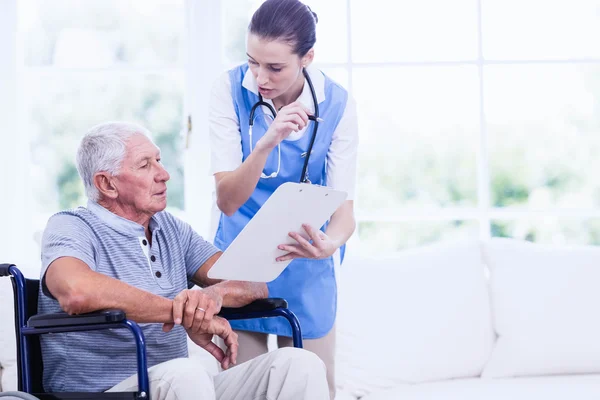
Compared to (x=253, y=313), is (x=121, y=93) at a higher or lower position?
higher

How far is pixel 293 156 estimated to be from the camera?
6.15ft

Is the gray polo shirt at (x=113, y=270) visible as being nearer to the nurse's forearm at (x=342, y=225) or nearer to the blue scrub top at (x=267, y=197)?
the blue scrub top at (x=267, y=197)

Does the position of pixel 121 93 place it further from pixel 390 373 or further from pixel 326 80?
pixel 390 373

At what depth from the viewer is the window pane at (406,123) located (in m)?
2.95

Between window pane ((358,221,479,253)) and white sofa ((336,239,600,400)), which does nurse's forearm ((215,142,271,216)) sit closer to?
white sofa ((336,239,600,400))

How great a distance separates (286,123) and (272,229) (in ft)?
0.78

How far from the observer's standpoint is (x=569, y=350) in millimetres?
2459

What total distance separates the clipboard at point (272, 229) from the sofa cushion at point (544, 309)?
106 cm

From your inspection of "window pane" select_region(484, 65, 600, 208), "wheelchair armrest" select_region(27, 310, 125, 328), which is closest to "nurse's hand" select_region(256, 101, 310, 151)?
"wheelchair armrest" select_region(27, 310, 125, 328)

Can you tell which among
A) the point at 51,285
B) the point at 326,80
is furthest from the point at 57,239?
the point at 326,80

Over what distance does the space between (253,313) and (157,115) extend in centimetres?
148

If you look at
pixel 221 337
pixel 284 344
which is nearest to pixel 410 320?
pixel 284 344

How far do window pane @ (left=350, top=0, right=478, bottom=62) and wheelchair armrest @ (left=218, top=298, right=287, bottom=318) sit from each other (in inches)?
57.3

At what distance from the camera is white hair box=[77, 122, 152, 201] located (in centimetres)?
175
